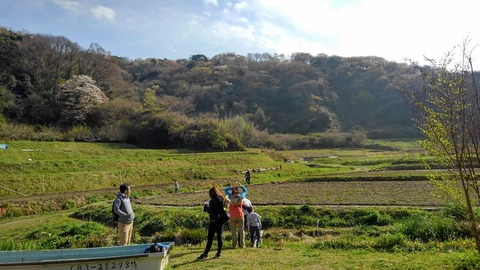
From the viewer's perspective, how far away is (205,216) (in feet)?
61.6

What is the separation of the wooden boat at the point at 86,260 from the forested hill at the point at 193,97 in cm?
754

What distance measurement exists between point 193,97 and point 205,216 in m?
83.4

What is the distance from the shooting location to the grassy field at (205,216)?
10.1m

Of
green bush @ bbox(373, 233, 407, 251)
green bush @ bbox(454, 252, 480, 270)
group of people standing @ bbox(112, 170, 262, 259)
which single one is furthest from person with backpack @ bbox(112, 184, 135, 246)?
green bush @ bbox(454, 252, 480, 270)

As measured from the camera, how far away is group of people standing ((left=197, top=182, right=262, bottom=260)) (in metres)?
10.1

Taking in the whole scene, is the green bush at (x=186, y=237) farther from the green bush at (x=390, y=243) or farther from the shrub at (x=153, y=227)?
the green bush at (x=390, y=243)

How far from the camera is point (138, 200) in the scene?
2656 cm

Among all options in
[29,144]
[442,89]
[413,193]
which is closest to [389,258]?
[442,89]

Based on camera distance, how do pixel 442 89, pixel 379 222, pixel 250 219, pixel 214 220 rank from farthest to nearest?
1. pixel 379 222
2. pixel 250 219
3. pixel 214 220
4. pixel 442 89

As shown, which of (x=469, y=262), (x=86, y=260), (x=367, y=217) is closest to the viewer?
(x=86, y=260)

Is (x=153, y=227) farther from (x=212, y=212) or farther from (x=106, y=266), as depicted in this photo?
(x=106, y=266)

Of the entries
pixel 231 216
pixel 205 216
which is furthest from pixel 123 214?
pixel 205 216

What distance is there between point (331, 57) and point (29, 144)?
417ft

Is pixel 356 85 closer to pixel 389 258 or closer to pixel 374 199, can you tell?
pixel 374 199
